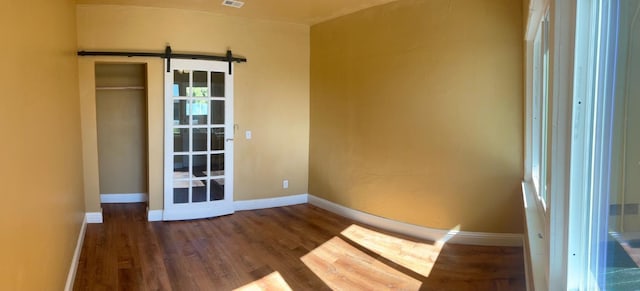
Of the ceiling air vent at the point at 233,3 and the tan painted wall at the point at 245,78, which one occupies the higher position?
the ceiling air vent at the point at 233,3

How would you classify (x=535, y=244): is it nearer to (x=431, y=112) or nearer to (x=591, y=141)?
(x=591, y=141)

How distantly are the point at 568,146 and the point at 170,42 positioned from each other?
4.75 metres

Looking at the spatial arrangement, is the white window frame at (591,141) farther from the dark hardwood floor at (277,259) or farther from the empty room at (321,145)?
the dark hardwood floor at (277,259)

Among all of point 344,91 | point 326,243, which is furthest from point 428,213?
point 344,91

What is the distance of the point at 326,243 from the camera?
170 inches

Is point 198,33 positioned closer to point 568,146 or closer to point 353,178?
point 353,178

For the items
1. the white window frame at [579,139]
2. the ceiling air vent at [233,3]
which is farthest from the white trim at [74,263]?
the white window frame at [579,139]

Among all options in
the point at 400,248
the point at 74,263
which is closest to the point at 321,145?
the point at 400,248

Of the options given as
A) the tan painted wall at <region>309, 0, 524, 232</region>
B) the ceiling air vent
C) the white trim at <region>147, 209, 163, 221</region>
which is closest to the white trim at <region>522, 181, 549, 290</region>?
the tan painted wall at <region>309, 0, 524, 232</region>

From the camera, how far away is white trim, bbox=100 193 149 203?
608 centimetres

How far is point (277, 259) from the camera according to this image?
3.84 m

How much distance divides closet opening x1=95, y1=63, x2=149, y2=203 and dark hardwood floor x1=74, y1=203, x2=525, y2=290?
1.10 meters

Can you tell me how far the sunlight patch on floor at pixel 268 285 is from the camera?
3209 mm

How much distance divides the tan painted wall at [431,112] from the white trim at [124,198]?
2922 mm
